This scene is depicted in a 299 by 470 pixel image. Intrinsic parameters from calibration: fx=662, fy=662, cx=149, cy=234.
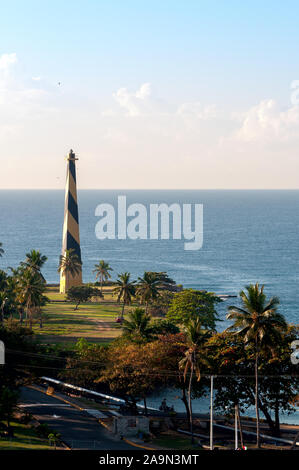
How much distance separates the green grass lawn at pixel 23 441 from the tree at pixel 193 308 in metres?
40.7

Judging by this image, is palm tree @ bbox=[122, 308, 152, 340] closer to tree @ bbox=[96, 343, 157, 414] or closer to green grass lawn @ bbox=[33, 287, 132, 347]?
tree @ bbox=[96, 343, 157, 414]

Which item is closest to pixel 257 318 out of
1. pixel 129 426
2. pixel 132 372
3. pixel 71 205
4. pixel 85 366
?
pixel 132 372

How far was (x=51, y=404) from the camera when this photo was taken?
66.1 metres

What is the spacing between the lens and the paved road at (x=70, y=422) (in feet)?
177

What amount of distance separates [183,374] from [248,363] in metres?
6.39

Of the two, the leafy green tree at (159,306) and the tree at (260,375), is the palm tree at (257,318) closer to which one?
the tree at (260,375)

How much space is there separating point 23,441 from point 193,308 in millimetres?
48962

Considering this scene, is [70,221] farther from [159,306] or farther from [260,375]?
[260,375]

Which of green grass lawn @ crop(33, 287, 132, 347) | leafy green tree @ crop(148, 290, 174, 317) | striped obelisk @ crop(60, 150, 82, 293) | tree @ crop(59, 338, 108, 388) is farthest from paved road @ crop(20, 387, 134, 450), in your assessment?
striped obelisk @ crop(60, 150, 82, 293)

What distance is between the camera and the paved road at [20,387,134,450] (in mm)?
54000

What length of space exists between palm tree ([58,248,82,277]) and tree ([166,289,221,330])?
1036 inches
